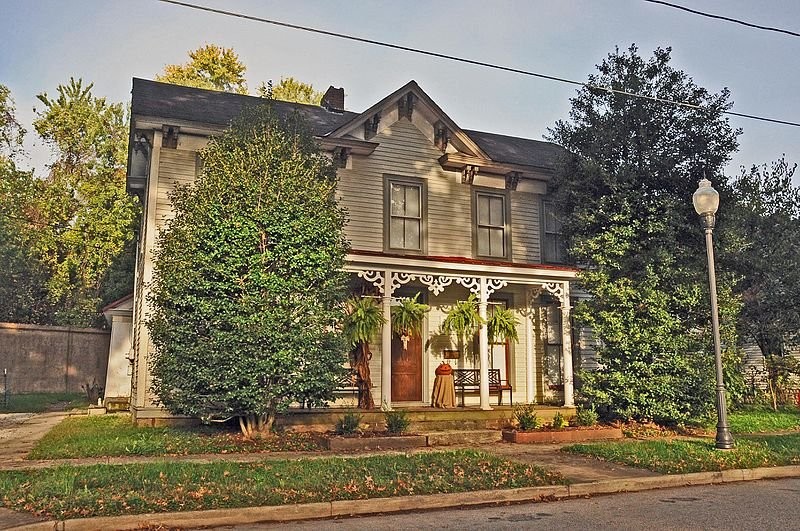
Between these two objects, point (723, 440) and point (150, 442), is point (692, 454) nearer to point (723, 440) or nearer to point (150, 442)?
point (723, 440)

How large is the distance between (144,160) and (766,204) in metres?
17.8

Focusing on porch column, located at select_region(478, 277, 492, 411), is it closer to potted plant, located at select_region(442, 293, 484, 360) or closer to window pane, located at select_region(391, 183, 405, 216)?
potted plant, located at select_region(442, 293, 484, 360)

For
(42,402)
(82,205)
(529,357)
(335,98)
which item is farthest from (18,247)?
(529,357)

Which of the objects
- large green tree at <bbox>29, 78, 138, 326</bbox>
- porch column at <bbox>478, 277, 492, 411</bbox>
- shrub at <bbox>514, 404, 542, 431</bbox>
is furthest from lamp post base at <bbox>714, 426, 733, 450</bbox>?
large green tree at <bbox>29, 78, 138, 326</bbox>

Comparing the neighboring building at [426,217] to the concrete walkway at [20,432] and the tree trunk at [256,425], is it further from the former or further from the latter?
the tree trunk at [256,425]

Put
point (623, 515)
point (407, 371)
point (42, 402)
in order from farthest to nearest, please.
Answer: point (42, 402) → point (407, 371) → point (623, 515)

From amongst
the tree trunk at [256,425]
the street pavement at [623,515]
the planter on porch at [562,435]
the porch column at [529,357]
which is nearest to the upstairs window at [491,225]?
the porch column at [529,357]

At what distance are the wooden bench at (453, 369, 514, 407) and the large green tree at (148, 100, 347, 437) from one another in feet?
16.8

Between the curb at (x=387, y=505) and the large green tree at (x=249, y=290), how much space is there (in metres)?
4.40

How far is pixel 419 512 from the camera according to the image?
25.3 ft

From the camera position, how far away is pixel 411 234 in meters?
17.1

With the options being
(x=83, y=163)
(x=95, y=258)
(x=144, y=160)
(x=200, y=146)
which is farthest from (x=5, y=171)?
(x=200, y=146)

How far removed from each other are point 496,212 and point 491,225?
16.3 inches

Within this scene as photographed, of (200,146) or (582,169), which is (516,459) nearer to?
(582,169)
